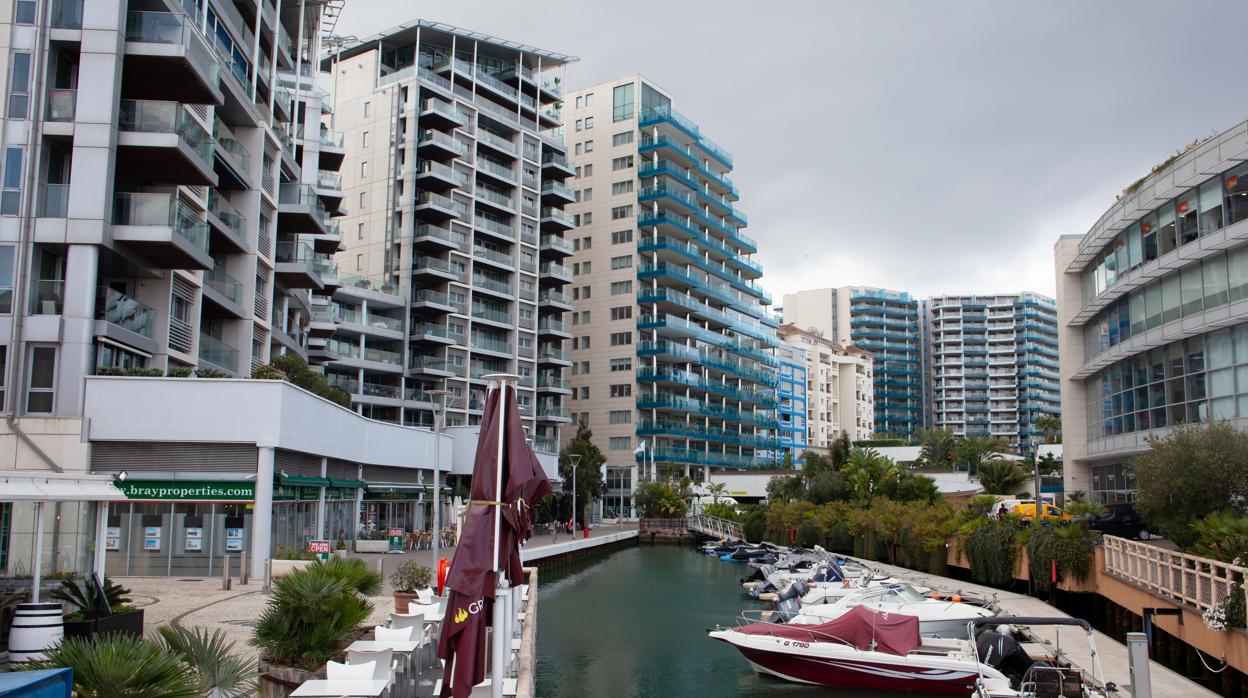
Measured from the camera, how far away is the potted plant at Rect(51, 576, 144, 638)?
14367 mm

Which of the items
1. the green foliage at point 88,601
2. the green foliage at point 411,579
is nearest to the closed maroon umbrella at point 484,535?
the green foliage at point 88,601

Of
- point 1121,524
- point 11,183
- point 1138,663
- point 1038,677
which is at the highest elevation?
point 11,183

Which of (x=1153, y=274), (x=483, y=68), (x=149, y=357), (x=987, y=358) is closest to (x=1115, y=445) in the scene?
(x=1153, y=274)

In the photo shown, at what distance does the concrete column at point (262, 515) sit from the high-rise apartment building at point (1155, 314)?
1072 inches

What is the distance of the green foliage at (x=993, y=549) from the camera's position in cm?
3528

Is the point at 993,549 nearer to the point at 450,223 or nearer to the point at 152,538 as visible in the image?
the point at 152,538

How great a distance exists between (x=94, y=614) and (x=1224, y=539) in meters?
21.1

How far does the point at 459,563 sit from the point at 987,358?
195876mm

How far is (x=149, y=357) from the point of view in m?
36.2

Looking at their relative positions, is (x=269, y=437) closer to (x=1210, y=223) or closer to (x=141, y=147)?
(x=141, y=147)

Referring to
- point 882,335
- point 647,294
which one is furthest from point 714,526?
point 882,335

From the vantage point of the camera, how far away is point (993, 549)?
35906 mm

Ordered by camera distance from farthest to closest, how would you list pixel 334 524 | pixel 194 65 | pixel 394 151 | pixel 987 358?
pixel 987 358
pixel 394 151
pixel 334 524
pixel 194 65

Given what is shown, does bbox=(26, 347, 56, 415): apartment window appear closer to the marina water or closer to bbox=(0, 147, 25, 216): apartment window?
bbox=(0, 147, 25, 216): apartment window
